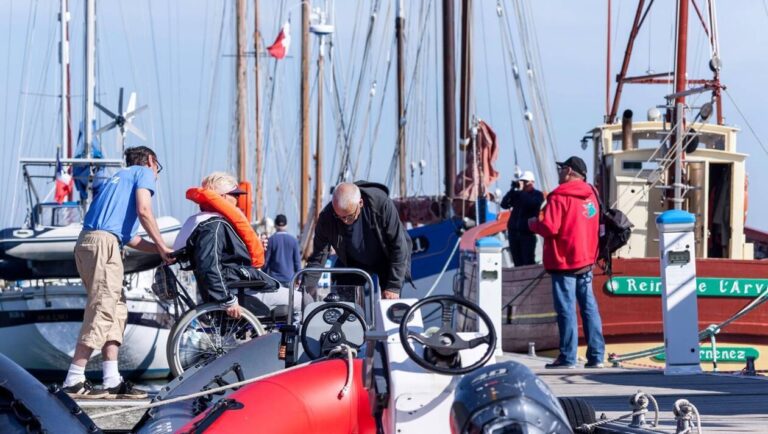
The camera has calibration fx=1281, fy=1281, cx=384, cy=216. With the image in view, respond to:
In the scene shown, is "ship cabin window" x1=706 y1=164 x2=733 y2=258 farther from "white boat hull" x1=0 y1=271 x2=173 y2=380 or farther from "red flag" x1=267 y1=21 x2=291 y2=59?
"red flag" x1=267 y1=21 x2=291 y2=59

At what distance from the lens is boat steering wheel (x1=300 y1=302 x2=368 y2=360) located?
6977 millimetres

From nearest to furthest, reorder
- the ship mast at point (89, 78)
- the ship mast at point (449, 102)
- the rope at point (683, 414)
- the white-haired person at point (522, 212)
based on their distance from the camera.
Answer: the rope at point (683, 414)
the white-haired person at point (522, 212)
the ship mast at point (89, 78)
the ship mast at point (449, 102)

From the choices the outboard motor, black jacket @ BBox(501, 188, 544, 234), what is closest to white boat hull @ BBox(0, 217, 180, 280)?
black jacket @ BBox(501, 188, 544, 234)

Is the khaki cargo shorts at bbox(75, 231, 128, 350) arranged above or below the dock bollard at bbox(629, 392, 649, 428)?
above

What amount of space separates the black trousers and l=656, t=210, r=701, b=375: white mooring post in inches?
286

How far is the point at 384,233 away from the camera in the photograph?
9273 mm

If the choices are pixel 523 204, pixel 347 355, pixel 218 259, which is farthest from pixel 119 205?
pixel 523 204

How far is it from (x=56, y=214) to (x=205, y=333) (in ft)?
35.3

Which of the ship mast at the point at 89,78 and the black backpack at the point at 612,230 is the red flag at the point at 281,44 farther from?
the black backpack at the point at 612,230

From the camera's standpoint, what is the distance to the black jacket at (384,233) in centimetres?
924

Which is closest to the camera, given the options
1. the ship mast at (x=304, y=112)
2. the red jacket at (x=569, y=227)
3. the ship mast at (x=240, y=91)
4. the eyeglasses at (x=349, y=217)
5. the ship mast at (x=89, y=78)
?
the eyeglasses at (x=349, y=217)

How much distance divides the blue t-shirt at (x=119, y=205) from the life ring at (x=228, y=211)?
496 millimetres

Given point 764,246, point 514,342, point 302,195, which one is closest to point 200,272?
point 514,342

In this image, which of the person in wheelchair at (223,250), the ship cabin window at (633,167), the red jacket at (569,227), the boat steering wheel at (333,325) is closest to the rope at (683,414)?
the boat steering wheel at (333,325)
